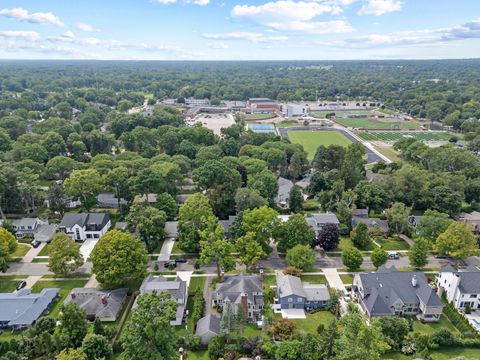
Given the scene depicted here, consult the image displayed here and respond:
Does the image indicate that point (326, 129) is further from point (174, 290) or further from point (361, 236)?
point (174, 290)

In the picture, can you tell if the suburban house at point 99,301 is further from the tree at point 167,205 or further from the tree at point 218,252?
the tree at point 167,205

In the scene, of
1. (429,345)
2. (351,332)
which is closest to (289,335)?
(351,332)

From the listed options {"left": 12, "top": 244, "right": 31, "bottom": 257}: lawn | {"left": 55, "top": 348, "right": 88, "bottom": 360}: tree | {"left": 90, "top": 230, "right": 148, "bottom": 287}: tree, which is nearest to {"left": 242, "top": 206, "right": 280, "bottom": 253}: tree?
{"left": 90, "top": 230, "right": 148, "bottom": 287}: tree

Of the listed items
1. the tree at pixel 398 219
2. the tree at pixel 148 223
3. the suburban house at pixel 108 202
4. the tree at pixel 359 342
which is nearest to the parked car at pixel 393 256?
the tree at pixel 398 219

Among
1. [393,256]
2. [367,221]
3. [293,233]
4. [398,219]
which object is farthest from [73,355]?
[398,219]

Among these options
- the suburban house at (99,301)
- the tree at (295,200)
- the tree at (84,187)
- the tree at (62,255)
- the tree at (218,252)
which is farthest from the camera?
the tree at (295,200)

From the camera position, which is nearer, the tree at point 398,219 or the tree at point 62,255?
the tree at point 62,255
